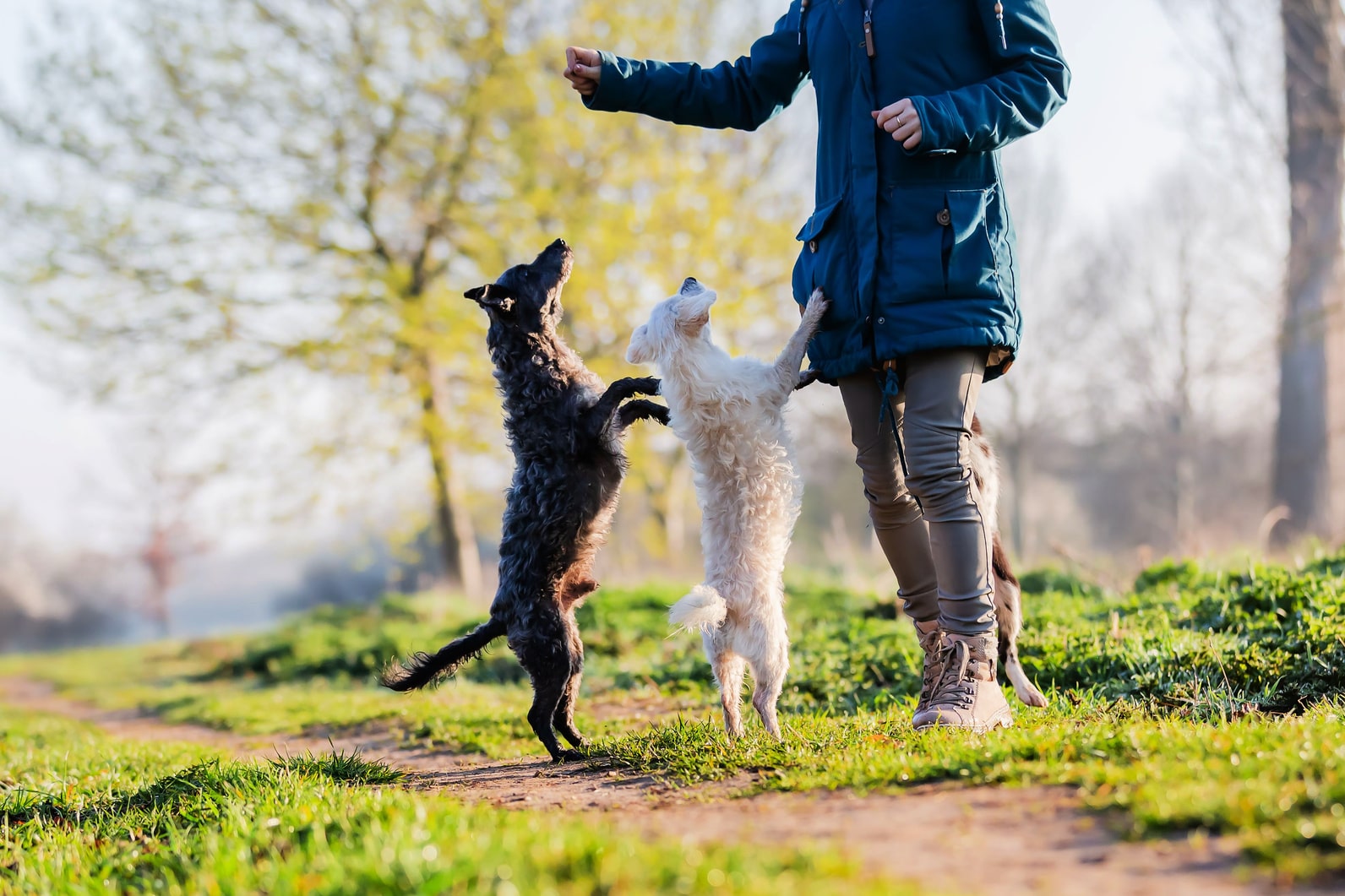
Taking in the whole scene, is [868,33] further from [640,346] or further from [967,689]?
[967,689]

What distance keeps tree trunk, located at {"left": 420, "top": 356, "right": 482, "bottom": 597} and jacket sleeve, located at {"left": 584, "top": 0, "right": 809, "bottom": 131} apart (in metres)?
9.48

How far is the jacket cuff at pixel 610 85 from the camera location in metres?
3.77

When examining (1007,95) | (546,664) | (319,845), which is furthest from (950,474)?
(319,845)

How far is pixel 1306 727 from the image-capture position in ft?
8.69

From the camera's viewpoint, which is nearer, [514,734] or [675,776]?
[675,776]

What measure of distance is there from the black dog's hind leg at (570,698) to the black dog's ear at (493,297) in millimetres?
1348

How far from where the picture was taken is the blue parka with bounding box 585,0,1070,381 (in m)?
3.26

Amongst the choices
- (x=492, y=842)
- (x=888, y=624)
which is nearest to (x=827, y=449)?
(x=888, y=624)

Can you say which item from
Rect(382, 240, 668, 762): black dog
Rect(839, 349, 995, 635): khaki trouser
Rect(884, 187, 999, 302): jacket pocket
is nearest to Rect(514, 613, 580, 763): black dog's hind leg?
Rect(382, 240, 668, 762): black dog

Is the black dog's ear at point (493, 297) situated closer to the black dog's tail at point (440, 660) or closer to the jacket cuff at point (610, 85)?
the jacket cuff at point (610, 85)

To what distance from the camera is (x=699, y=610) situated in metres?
3.20

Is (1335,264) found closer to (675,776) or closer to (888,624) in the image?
(888,624)

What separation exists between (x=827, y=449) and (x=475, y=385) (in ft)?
47.5

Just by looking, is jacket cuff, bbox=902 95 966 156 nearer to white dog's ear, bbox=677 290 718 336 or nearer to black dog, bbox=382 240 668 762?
white dog's ear, bbox=677 290 718 336
